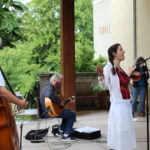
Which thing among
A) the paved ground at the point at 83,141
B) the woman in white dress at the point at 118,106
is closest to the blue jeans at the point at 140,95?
the paved ground at the point at 83,141

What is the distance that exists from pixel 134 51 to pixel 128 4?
127 cm

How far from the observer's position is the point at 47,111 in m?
4.93

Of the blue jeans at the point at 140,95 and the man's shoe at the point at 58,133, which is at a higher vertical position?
the blue jeans at the point at 140,95

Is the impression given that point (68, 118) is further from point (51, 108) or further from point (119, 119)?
point (119, 119)

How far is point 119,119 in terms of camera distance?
3.68 m

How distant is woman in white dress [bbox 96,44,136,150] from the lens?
367 cm

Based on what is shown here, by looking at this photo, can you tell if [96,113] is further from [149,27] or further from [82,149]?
[82,149]

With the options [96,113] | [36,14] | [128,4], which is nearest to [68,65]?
[96,113]

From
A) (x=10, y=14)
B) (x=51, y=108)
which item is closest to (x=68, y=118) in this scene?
(x=51, y=108)

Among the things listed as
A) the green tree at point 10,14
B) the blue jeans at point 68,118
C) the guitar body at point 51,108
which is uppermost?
the green tree at point 10,14

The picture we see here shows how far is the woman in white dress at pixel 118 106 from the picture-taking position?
144 inches

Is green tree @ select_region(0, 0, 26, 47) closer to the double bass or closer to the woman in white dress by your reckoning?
the double bass

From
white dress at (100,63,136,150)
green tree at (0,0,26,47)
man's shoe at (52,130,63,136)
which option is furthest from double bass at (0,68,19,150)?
man's shoe at (52,130,63,136)

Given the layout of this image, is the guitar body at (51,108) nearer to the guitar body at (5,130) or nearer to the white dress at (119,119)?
the white dress at (119,119)
